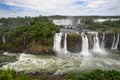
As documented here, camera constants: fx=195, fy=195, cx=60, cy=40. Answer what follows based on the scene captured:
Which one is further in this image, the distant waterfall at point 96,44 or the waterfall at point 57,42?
the distant waterfall at point 96,44

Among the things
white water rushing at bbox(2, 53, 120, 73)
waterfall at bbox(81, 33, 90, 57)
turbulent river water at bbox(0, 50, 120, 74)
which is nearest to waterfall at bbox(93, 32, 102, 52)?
waterfall at bbox(81, 33, 90, 57)

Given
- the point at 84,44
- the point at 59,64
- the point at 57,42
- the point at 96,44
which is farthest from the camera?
the point at 96,44

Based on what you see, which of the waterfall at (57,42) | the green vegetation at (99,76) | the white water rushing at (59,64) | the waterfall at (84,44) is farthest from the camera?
the waterfall at (84,44)

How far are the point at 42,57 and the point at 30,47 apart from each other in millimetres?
3611

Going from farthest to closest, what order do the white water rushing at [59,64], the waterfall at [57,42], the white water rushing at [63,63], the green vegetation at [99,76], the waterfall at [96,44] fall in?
1. the waterfall at [96,44]
2. the waterfall at [57,42]
3. the white water rushing at [63,63]
4. the white water rushing at [59,64]
5. the green vegetation at [99,76]

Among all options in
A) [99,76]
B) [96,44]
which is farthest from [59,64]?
[96,44]

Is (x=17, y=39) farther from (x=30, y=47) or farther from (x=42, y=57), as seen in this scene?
(x=42, y=57)

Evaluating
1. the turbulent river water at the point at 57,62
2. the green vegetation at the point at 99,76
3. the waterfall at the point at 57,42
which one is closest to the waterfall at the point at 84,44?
the turbulent river water at the point at 57,62

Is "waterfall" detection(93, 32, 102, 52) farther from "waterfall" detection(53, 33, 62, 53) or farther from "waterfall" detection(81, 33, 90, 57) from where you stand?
"waterfall" detection(53, 33, 62, 53)

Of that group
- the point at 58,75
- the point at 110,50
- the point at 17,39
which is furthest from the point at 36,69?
the point at 110,50

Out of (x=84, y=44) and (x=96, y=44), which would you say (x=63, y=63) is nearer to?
(x=84, y=44)

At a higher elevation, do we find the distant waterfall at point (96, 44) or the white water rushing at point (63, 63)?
the distant waterfall at point (96, 44)

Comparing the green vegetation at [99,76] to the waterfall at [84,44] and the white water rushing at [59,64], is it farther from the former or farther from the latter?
the waterfall at [84,44]

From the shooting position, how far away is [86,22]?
2131 inches
